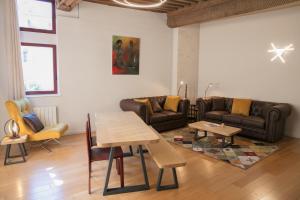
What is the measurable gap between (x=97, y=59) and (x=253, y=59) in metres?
3.90

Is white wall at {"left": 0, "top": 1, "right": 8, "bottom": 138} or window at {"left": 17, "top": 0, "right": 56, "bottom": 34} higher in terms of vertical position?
window at {"left": 17, "top": 0, "right": 56, "bottom": 34}

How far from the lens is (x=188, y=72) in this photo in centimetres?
628

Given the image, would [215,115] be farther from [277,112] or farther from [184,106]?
[277,112]

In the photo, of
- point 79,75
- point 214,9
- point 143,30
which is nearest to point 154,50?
point 143,30

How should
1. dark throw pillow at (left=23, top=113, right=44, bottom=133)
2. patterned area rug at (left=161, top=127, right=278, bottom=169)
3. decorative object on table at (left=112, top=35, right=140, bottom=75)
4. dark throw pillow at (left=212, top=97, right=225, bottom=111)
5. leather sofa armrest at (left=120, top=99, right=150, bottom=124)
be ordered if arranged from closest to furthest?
patterned area rug at (left=161, top=127, right=278, bottom=169) → dark throw pillow at (left=23, top=113, right=44, bottom=133) → leather sofa armrest at (left=120, top=99, right=150, bottom=124) → decorative object on table at (left=112, top=35, right=140, bottom=75) → dark throw pillow at (left=212, top=97, right=225, bottom=111)

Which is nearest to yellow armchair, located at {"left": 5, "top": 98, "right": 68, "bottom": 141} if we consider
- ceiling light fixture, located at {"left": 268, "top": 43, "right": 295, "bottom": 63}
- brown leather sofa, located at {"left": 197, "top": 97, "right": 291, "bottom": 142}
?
brown leather sofa, located at {"left": 197, "top": 97, "right": 291, "bottom": 142}

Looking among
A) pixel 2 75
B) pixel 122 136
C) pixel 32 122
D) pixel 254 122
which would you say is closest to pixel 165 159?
pixel 122 136

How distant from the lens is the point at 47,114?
436 centimetres

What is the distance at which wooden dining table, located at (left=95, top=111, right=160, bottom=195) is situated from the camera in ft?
7.23

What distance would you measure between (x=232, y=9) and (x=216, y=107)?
2374 mm

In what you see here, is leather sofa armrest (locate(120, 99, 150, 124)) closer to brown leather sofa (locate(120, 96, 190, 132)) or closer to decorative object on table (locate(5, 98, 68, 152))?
brown leather sofa (locate(120, 96, 190, 132))

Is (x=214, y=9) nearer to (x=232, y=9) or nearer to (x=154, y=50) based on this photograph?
(x=232, y=9)

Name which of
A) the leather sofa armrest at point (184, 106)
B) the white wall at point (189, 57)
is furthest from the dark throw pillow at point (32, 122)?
the white wall at point (189, 57)

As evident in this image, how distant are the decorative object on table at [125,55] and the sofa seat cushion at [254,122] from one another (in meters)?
Result: 2.93
